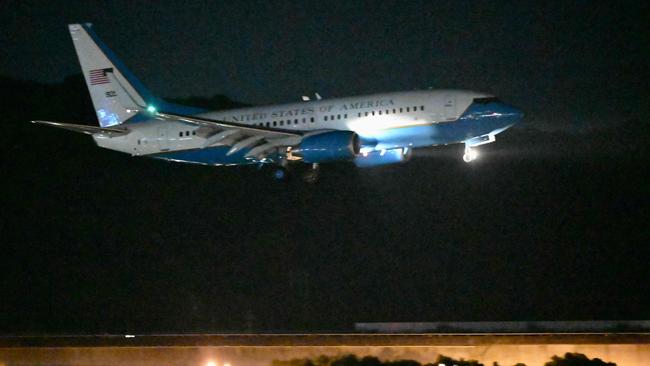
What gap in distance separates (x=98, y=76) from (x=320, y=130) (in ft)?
51.3

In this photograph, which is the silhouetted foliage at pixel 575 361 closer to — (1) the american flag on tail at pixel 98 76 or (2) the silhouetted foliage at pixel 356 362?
(2) the silhouetted foliage at pixel 356 362

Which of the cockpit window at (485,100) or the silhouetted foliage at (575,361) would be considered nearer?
the silhouetted foliage at (575,361)

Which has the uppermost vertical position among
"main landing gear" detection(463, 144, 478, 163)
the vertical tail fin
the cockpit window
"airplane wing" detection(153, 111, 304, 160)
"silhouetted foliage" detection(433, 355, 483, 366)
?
the vertical tail fin

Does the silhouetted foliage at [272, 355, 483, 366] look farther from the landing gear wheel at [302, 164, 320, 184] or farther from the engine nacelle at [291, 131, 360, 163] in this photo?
the landing gear wheel at [302, 164, 320, 184]

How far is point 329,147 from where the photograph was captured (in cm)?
3434

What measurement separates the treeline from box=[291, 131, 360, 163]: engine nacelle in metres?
12.6

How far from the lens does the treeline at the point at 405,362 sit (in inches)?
824

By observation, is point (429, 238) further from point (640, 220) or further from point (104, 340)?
point (104, 340)

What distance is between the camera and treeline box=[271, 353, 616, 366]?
20938mm

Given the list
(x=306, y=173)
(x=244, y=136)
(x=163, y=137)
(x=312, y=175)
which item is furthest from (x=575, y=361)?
(x=163, y=137)

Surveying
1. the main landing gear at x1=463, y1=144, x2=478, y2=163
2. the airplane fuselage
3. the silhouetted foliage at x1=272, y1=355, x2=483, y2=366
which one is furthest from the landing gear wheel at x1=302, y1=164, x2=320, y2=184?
the silhouetted foliage at x1=272, y1=355, x2=483, y2=366

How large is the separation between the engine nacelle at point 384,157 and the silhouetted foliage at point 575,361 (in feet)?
54.8

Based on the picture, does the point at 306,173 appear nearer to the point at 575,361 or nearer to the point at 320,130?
the point at 320,130

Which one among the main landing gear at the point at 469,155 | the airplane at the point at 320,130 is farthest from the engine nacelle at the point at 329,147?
the main landing gear at the point at 469,155
